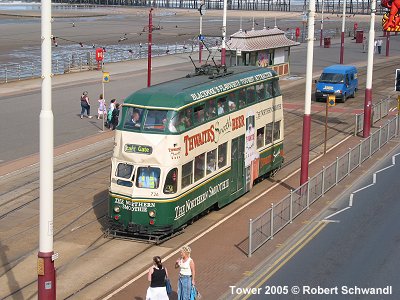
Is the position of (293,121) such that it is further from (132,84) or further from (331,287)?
(331,287)

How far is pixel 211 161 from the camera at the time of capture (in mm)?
25422

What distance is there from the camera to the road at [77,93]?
39.2m

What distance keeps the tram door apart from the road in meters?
11.4

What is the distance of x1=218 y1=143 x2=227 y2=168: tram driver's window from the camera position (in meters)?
26.0

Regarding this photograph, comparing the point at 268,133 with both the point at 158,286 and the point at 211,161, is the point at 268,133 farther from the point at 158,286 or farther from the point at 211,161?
the point at 158,286

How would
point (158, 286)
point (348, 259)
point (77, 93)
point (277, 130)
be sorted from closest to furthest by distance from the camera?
point (158, 286) < point (348, 259) < point (277, 130) < point (77, 93)

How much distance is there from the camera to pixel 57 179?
30859 millimetres

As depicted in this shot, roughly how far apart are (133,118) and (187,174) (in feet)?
7.65

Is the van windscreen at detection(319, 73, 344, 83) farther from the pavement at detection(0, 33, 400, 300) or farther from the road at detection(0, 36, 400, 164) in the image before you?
the pavement at detection(0, 33, 400, 300)

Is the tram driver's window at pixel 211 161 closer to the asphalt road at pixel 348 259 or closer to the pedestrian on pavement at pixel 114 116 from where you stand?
the asphalt road at pixel 348 259

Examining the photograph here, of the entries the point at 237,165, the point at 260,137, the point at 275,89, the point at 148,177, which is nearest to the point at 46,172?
the point at 148,177

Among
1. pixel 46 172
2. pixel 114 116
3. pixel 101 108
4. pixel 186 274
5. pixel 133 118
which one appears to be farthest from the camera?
pixel 101 108

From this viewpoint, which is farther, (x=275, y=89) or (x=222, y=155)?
(x=275, y=89)

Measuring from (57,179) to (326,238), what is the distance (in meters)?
11.8
